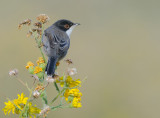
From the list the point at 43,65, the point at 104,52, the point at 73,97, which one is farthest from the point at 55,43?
the point at 104,52

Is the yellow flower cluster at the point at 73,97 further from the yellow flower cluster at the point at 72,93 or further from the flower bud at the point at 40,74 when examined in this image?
the flower bud at the point at 40,74

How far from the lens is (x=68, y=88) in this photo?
295 cm

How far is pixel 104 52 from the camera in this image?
10.9 meters

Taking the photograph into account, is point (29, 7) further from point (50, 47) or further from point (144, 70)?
point (50, 47)

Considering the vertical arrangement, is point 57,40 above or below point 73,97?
above

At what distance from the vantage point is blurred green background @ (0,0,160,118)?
8.23 m

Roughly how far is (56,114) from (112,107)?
124cm

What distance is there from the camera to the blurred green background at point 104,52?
8.23 metres

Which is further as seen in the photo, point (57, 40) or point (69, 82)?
point (57, 40)

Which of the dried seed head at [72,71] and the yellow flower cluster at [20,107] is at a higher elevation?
the dried seed head at [72,71]

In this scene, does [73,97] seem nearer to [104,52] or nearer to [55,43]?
[55,43]

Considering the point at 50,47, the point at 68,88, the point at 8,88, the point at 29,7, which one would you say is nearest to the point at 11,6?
the point at 29,7

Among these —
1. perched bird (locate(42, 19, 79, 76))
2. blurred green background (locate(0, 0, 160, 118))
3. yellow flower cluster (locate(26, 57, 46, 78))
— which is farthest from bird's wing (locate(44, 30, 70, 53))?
blurred green background (locate(0, 0, 160, 118))

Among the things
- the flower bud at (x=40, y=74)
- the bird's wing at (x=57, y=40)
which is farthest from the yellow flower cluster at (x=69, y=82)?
the bird's wing at (x=57, y=40)
